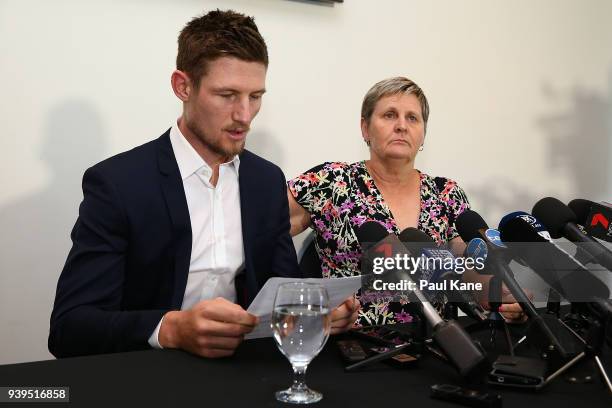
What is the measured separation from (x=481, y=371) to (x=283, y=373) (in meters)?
0.34

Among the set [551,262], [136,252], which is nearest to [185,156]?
[136,252]

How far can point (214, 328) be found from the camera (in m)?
1.10

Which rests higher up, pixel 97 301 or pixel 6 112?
pixel 6 112

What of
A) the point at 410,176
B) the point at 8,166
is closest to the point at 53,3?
the point at 8,166

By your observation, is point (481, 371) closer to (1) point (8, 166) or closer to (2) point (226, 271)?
(2) point (226, 271)

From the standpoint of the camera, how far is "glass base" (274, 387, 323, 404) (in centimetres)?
92

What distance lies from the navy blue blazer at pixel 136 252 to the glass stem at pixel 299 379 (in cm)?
40

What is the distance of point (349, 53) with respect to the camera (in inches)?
101

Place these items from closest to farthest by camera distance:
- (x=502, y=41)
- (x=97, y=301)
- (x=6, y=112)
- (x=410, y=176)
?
1. (x=97, y=301)
2. (x=6, y=112)
3. (x=410, y=176)
4. (x=502, y=41)

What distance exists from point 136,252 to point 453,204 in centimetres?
126

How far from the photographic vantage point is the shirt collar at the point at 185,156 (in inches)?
63.8

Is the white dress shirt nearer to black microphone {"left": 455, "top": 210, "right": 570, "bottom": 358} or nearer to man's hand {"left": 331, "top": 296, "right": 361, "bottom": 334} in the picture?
man's hand {"left": 331, "top": 296, "right": 361, "bottom": 334}

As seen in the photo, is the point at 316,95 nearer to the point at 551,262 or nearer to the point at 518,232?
the point at 518,232

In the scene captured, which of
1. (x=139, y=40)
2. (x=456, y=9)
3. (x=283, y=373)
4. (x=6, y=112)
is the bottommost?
(x=283, y=373)
